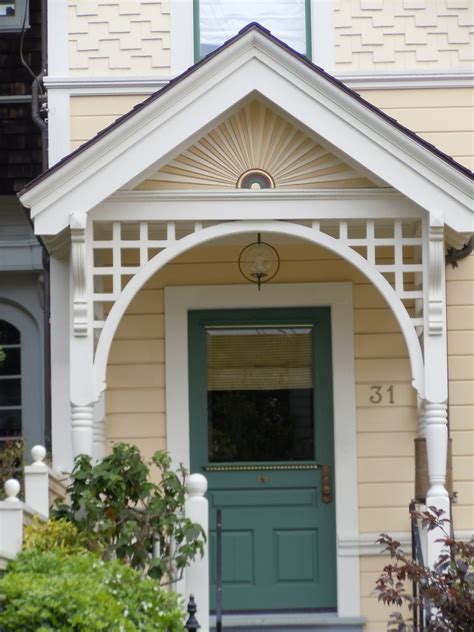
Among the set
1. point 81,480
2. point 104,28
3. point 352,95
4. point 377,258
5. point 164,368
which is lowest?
point 81,480

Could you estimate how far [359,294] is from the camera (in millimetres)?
10438

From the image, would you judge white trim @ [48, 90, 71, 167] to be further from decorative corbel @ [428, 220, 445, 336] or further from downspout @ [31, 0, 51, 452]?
decorative corbel @ [428, 220, 445, 336]

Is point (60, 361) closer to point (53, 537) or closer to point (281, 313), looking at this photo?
point (281, 313)

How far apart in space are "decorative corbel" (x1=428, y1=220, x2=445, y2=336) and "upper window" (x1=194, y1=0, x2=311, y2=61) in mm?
2284

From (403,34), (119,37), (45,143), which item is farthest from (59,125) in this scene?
(403,34)

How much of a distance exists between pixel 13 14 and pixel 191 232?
5143 mm

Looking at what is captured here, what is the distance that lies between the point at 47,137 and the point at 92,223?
198cm

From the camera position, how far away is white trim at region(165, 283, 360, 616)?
1011 cm

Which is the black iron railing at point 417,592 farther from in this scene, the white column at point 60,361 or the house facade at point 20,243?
the house facade at point 20,243

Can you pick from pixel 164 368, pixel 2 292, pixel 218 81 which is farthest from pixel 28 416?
pixel 218 81

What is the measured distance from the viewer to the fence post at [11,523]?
26.0ft

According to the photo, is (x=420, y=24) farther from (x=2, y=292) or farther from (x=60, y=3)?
(x=2, y=292)

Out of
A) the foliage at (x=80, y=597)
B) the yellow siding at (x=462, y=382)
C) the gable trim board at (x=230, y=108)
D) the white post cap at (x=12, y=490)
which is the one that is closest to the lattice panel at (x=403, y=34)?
the gable trim board at (x=230, y=108)

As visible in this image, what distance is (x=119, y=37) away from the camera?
415 inches
